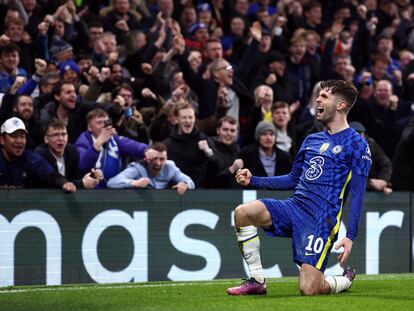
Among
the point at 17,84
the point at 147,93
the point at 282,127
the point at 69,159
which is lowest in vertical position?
the point at 69,159

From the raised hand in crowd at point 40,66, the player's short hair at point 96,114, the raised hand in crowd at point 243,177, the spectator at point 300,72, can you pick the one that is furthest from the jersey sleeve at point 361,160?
the spectator at point 300,72

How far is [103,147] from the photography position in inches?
507

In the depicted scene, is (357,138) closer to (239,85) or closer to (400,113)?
(239,85)

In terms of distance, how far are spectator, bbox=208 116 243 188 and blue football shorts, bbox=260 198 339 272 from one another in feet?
13.8

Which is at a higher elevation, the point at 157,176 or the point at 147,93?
the point at 147,93

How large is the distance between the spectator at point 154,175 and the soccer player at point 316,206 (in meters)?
3.55

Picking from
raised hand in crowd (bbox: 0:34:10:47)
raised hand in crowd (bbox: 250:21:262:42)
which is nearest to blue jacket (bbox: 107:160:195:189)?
raised hand in crowd (bbox: 0:34:10:47)

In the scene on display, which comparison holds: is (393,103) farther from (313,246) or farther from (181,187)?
(313,246)

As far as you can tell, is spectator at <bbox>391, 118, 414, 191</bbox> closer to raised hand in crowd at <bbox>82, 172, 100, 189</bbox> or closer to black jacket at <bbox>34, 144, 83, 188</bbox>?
raised hand in crowd at <bbox>82, 172, 100, 189</bbox>

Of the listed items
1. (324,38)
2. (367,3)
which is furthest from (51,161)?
(367,3)

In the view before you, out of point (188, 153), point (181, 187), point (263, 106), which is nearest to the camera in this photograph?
point (181, 187)

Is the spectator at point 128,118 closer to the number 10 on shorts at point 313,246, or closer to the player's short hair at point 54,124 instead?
the player's short hair at point 54,124

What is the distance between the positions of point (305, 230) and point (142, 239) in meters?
3.92

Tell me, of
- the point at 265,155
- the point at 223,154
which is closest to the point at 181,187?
the point at 223,154
